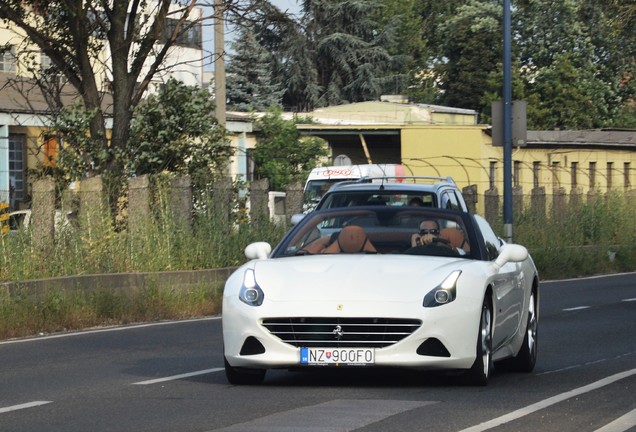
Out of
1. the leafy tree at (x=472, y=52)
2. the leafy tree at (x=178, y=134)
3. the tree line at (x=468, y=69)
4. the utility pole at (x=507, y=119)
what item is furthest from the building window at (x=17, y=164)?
the leafy tree at (x=472, y=52)

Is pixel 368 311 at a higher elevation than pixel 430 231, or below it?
below

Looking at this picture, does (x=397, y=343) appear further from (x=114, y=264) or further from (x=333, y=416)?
(x=114, y=264)

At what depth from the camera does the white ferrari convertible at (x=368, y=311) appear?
10.8m

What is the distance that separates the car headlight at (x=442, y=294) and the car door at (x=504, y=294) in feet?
2.27

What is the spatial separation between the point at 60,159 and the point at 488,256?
50.5 ft

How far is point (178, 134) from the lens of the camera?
89.9 feet

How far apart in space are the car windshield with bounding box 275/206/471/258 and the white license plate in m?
1.32

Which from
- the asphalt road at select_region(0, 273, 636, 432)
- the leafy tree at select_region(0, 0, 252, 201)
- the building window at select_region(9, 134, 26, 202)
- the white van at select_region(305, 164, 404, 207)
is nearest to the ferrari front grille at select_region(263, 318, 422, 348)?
the asphalt road at select_region(0, 273, 636, 432)

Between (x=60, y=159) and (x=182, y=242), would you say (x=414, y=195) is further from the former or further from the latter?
(x=60, y=159)

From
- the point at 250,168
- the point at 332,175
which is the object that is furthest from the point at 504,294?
the point at 250,168

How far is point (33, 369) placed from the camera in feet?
44.0

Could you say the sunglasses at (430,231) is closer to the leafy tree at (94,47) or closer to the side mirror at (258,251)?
the side mirror at (258,251)

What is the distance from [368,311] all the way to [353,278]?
13.9 inches

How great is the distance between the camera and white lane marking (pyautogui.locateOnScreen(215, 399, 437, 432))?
9.12m
